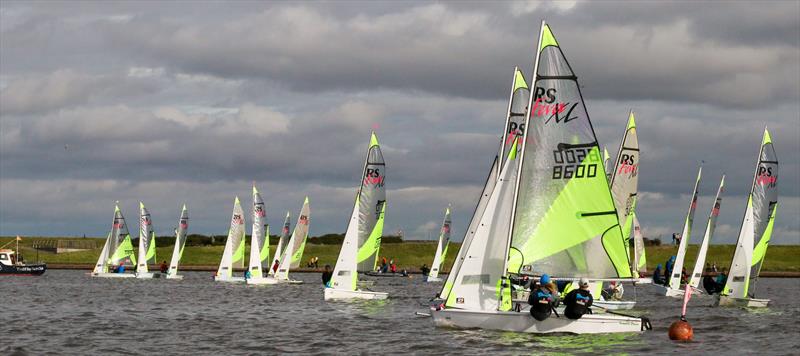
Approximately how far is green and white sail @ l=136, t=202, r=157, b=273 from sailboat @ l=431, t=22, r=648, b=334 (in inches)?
2809

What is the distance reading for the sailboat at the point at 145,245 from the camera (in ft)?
331

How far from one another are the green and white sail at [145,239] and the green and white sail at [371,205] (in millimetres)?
42894

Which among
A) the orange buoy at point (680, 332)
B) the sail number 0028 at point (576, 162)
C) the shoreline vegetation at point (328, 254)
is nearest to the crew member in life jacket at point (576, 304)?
the orange buoy at point (680, 332)

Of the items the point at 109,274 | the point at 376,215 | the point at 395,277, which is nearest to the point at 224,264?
the point at 109,274

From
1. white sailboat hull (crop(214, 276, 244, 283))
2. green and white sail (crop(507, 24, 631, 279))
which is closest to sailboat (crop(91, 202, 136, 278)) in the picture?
white sailboat hull (crop(214, 276, 244, 283))

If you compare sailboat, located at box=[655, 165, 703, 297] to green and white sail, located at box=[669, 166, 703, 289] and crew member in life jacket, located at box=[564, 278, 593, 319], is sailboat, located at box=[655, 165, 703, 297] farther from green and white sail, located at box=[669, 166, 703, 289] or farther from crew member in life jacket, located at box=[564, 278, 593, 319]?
crew member in life jacket, located at box=[564, 278, 593, 319]

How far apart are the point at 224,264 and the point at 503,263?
2357 inches

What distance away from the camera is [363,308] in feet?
164

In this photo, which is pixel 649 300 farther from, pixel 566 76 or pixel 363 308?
Answer: pixel 566 76

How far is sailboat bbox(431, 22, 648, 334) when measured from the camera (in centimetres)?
3347

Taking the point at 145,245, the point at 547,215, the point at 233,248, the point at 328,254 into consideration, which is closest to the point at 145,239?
the point at 145,245

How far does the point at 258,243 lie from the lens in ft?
284

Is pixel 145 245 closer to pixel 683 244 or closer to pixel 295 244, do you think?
pixel 295 244

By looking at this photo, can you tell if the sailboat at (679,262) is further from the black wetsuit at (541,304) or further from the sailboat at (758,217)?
the black wetsuit at (541,304)
